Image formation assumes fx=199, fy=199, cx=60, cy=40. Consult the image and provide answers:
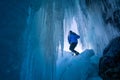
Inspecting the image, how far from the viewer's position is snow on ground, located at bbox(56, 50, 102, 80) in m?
8.16

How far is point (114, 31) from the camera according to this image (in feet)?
33.4

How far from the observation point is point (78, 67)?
8.39 m

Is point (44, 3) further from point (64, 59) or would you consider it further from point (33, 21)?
point (64, 59)

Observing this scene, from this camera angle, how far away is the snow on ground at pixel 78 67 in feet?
26.8

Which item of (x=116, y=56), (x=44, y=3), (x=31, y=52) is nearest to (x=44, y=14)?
(x=44, y=3)

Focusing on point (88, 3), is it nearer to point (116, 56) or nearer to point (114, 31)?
point (114, 31)

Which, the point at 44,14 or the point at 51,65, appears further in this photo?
the point at 44,14

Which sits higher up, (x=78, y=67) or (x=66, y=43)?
(x=66, y=43)

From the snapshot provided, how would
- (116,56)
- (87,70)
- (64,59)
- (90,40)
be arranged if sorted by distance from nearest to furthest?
(116,56)
(87,70)
(64,59)
(90,40)

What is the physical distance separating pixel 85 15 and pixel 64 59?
330 cm

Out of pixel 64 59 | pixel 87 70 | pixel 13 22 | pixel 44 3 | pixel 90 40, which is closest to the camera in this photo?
pixel 87 70

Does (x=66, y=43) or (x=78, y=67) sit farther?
(x=66, y=43)

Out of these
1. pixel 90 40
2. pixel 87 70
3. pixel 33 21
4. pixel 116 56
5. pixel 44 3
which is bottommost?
pixel 87 70

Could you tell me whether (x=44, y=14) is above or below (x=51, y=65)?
above
